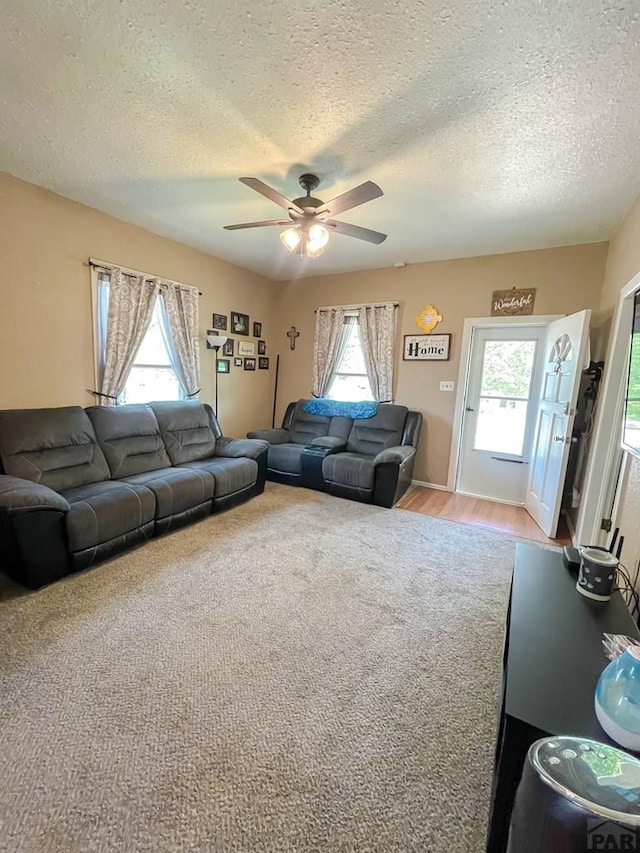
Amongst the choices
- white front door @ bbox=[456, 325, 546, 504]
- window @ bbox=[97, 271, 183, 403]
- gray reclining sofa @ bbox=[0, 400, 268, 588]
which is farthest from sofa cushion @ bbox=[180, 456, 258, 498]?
white front door @ bbox=[456, 325, 546, 504]

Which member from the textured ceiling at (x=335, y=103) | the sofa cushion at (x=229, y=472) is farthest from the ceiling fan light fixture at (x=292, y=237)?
the sofa cushion at (x=229, y=472)

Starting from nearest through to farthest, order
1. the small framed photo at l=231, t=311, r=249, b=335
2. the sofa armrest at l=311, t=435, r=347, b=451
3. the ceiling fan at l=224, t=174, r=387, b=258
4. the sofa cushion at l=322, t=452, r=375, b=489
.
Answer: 1. the ceiling fan at l=224, t=174, r=387, b=258
2. the sofa cushion at l=322, t=452, r=375, b=489
3. the sofa armrest at l=311, t=435, r=347, b=451
4. the small framed photo at l=231, t=311, r=249, b=335

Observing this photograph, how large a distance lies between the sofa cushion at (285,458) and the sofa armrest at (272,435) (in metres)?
0.20

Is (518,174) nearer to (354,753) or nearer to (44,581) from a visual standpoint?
(354,753)

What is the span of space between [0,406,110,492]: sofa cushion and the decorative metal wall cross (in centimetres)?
293

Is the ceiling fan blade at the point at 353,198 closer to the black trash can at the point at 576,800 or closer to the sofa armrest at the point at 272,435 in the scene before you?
the black trash can at the point at 576,800

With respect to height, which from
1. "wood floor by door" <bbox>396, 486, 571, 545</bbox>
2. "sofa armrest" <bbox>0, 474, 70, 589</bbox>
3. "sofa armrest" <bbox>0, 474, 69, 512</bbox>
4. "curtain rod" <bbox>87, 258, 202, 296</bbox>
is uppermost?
"curtain rod" <bbox>87, 258, 202, 296</bbox>

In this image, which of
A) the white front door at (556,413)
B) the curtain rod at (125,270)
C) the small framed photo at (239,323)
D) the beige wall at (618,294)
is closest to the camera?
the beige wall at (618,294)

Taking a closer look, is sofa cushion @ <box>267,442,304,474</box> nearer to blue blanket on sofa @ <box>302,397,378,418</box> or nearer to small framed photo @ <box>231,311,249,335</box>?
blue blanket on sofa @ <box>302,397,378,418</box>

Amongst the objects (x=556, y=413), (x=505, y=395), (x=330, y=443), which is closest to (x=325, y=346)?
(x=330, y=443)

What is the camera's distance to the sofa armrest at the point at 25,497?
6.63ft

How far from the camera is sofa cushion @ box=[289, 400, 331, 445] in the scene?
4.79m

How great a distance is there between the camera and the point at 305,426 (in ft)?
16.1

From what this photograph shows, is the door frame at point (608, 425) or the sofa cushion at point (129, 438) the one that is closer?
the door frame at point (608, 425)
